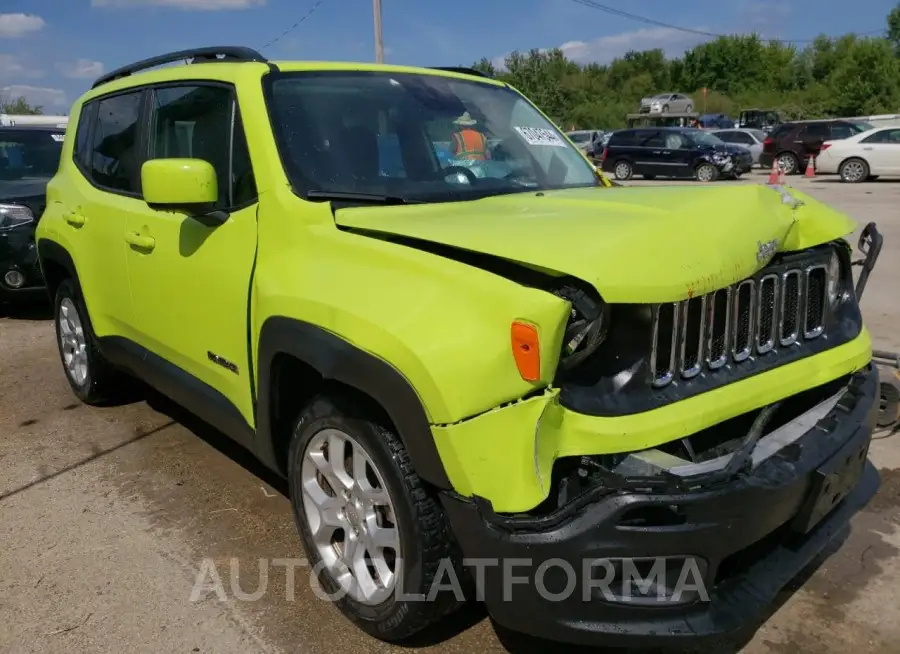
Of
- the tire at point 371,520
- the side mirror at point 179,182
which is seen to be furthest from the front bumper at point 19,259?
the tire at point 371,520

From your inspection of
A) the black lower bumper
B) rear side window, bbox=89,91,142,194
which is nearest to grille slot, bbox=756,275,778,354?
the black lower bumper

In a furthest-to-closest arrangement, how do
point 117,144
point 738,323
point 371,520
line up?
1. point 117,144
2. point 371,520
3. point 738,323

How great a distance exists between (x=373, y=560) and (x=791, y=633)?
1411 mm

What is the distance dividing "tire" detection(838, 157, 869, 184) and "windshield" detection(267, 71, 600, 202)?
19166mm

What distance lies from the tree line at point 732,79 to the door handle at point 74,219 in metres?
52.3

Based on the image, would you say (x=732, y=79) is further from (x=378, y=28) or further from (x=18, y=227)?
(x=18, y=227)

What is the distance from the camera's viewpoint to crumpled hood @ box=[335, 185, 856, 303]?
79.6 inches

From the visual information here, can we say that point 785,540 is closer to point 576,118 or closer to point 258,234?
point 258,234

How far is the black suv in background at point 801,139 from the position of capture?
22.5m

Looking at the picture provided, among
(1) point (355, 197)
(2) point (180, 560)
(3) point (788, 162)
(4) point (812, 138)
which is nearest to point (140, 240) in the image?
(1) point (355, 197)

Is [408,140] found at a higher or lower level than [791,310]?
higher

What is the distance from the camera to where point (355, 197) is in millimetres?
2818

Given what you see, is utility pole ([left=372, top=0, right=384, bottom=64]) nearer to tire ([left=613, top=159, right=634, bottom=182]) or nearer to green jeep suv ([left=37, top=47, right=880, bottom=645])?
tire ([left=613, top=159, right=634, bottom=182])

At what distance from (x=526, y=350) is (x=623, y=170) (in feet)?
75.2
